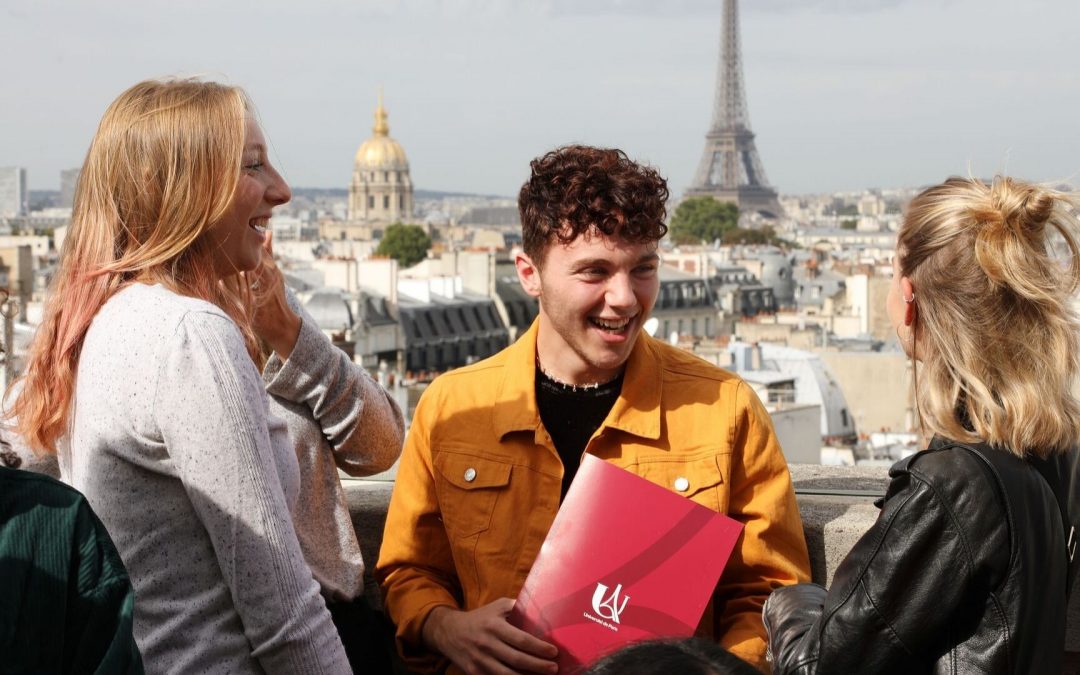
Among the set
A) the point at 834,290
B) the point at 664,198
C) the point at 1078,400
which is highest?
the point at 664,198

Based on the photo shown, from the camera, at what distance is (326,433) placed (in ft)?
8.05

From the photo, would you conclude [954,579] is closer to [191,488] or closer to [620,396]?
[620,396]

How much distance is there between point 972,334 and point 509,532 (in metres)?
0.74

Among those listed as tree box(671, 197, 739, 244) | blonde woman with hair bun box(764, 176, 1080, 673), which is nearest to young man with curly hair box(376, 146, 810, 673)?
blonde woman with hair bun box(764, 176, 1080, 673)

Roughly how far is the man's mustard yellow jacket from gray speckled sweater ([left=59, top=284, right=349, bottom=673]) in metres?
0.53

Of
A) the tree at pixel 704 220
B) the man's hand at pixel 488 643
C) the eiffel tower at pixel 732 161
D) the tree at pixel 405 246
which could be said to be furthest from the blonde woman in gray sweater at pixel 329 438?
the eiffel tower at pixel 732 161

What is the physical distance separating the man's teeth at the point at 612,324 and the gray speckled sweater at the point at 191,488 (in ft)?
2.13

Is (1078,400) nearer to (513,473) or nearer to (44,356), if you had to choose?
(513,473)

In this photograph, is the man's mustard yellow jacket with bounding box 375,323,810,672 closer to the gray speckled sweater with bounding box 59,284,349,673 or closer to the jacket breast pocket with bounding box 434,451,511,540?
the jacket breast pocket with bounding box 434,451,511,540

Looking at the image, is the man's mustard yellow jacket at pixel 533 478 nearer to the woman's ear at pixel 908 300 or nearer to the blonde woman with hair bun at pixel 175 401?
the woman's ear at pixel 908 300

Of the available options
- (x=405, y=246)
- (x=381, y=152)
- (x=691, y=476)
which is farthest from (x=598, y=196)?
(x=381, y=152)

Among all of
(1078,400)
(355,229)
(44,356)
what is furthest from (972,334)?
(355,229)

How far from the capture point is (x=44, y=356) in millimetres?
2020

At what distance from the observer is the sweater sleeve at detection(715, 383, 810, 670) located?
2375mm
